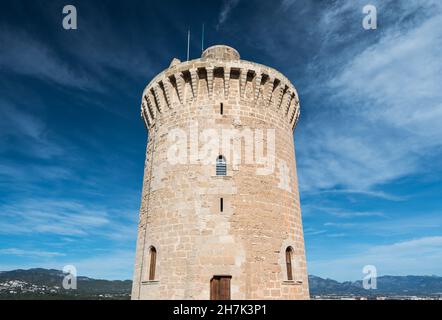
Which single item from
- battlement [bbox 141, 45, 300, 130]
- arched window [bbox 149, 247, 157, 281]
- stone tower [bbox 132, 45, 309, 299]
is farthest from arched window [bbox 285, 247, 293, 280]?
battlement [bbox 141, 45, 300, 130]

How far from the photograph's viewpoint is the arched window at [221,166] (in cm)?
1297

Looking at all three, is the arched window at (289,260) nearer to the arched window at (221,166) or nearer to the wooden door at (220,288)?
the wooden door at (220,288)

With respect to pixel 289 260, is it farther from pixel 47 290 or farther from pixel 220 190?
pixel 47 290

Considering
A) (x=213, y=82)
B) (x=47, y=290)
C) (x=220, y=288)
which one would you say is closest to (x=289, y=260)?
(x=220, y=288)

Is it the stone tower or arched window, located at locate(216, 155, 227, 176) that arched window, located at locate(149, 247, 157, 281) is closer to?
the stone tower

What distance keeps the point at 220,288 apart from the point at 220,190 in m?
3.64

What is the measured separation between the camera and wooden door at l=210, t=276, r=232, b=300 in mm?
11148

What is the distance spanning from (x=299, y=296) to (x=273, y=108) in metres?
8.31

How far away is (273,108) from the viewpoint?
14953mm

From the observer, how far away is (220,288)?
11336 mm

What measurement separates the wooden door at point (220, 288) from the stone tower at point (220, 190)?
3cm

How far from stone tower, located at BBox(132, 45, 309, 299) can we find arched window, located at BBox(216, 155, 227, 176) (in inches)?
1.7

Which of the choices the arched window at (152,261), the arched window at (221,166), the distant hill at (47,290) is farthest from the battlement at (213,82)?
the distant hill at (47,290)
